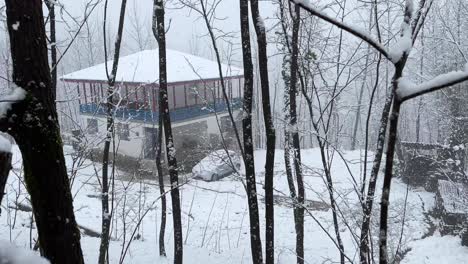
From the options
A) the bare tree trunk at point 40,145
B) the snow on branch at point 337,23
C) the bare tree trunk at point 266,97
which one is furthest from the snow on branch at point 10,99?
the bare tree trunk at point 266,97

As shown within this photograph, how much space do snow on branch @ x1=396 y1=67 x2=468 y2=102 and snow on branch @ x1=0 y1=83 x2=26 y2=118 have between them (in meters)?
1.41

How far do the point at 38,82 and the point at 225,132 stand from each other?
2223 centimetres

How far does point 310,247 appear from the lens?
1095cm

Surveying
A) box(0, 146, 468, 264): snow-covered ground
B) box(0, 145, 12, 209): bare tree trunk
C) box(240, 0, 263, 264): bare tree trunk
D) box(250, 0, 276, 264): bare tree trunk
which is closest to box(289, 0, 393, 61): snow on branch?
box(0, 145, 12, 209): bare tree trunk

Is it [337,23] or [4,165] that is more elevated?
[337,23]

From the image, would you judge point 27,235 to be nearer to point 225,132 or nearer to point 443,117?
point 225,132

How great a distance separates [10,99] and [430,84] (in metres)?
1.48

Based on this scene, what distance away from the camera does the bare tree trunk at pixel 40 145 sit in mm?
1617

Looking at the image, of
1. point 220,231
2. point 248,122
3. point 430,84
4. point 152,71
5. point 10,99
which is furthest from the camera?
point 152,71

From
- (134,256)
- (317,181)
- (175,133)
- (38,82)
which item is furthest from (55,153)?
(175,133)

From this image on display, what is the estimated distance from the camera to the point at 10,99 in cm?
154

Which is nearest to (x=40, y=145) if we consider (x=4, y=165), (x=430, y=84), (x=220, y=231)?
(x=4, y=165)

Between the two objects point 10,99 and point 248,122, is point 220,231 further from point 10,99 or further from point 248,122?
point 10,99

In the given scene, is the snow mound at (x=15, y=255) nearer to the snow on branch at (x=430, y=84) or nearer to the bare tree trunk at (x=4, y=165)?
the bare tree trunk at (x=4, y=165)
